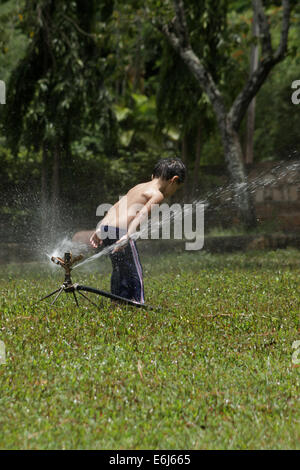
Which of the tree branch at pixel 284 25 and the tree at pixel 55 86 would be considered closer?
the tree branch at pixel 284 25

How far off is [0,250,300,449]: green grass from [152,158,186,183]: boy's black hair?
1.24m

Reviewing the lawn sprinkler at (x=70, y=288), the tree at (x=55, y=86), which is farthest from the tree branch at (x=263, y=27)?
the lawn sprinkler at (x=70, y=288)

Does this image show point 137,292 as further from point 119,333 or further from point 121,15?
point 121,15

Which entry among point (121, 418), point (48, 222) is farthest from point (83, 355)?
point (48, 222)

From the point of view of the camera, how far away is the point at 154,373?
4.00 metres

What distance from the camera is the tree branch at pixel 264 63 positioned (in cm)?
1148

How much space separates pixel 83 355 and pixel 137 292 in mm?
1548

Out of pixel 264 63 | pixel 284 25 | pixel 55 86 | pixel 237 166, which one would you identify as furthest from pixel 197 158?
pixel 284 25

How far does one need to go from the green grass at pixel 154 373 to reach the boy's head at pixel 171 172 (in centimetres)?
119

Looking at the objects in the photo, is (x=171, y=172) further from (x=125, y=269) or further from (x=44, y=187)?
(x=44, y=187)

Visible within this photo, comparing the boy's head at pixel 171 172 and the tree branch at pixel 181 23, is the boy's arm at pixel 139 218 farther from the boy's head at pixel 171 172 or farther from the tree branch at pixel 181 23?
the tree branch at pixel 181 23

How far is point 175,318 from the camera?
5508mm

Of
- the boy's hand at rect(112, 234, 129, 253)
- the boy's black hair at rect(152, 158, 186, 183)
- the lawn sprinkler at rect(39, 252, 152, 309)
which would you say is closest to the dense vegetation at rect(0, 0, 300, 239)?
the boy's black hair at rect(152, 158, 186, 183)

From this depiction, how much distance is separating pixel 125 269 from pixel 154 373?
194 centimetres
